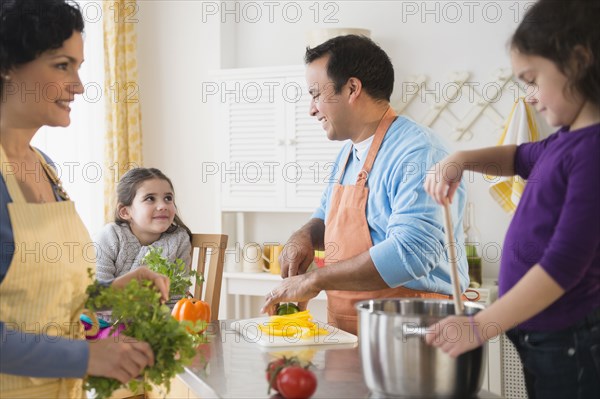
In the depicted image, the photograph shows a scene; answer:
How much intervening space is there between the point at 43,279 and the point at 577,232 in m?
0.91

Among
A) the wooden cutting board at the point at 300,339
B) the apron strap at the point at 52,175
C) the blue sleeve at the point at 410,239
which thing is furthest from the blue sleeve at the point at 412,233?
the apron strap at the point at 52,175

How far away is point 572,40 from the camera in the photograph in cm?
116

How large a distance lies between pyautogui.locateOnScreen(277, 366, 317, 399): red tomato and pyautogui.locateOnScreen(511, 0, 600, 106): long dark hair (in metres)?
0.67

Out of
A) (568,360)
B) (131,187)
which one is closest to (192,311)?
(568,360)

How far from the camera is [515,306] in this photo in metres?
1.16

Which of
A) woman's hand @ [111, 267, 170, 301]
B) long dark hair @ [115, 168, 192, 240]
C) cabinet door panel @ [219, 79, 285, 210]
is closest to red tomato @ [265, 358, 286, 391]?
woman's hand @ [111, 267, 170, 301]

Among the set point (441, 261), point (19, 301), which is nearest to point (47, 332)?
point (19, 301)

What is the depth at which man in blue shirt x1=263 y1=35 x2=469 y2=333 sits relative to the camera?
6.18 feet

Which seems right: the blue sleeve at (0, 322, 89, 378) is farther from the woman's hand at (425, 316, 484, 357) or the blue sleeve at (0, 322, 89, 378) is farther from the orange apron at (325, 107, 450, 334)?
the orange apron at (325, 107, 450, 334)

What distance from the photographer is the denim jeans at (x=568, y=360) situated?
47.4 inches

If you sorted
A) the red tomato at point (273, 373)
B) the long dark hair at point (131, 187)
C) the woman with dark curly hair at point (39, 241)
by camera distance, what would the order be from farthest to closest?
1. the long dark hair at point (131, 187)
2. the red tomato at point (273, 373)
3. the woman with dark curly hair at point (39, 241)

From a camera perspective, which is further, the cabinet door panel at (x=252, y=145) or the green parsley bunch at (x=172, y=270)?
the cabinet door panel at (x=252, y=145)

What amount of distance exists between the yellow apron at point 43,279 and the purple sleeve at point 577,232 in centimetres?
84

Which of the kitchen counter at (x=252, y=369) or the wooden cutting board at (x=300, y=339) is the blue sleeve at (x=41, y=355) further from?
the wooden cutting board at (x=300, y=339)
